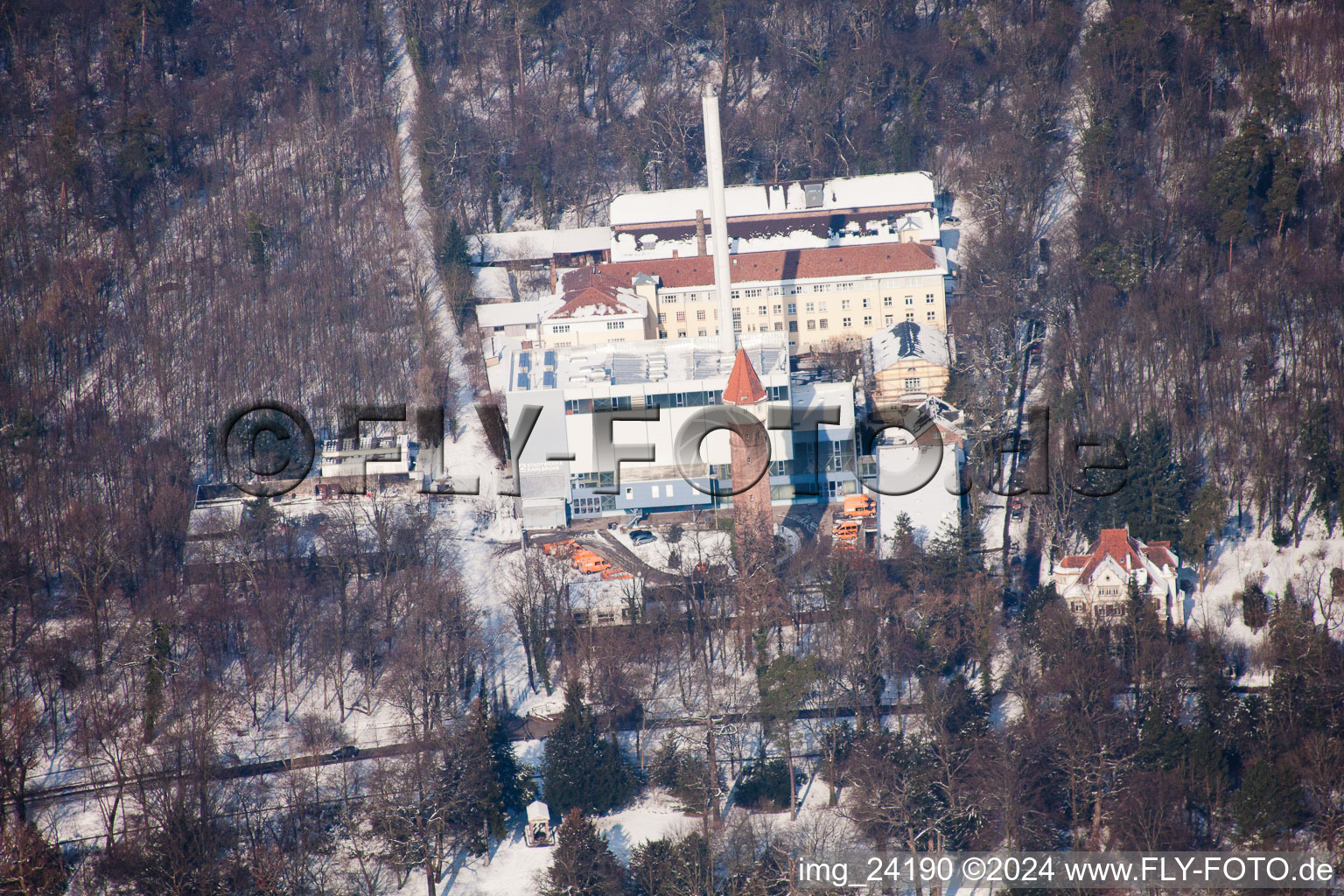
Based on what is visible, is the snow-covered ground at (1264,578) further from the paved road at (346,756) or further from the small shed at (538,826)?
the small shed at (538,826)

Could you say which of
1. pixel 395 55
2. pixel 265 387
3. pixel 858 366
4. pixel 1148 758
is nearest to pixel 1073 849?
pixel 1148 758

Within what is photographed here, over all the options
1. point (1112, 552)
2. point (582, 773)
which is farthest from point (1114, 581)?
point (582, 773)

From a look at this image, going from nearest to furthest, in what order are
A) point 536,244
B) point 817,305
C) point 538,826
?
point 538,826
point 817,305
point 536,244

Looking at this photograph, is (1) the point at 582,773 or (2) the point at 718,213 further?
(2) the point at 718,213

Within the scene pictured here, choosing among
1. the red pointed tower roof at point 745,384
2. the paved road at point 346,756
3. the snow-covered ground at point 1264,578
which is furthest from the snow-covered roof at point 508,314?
the snow-covered ground at point 1264,578

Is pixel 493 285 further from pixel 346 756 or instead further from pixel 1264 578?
pixel 1264 578
